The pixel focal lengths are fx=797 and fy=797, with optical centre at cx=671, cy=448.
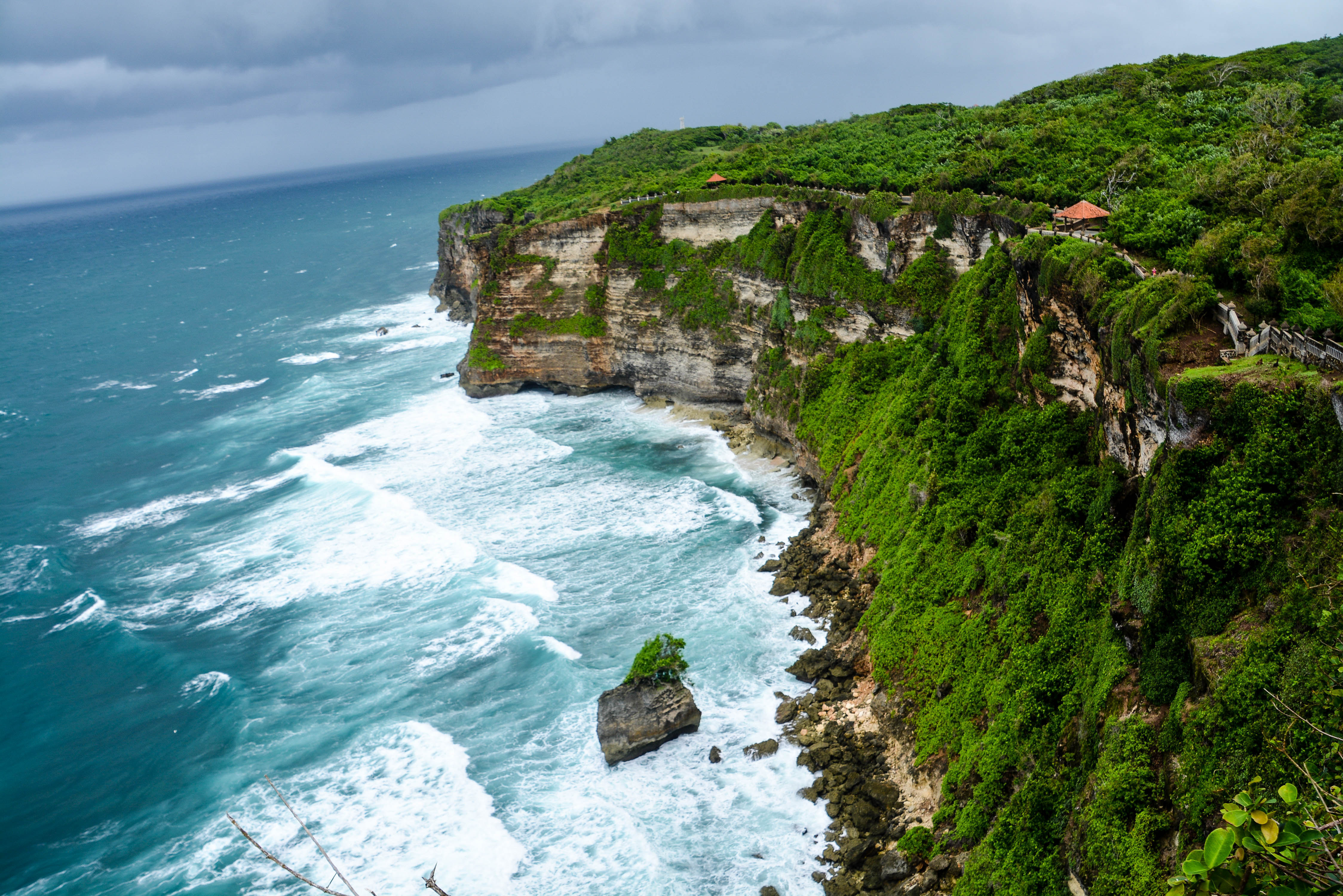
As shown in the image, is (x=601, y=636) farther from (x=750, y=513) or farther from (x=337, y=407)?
(x=337, y=407)

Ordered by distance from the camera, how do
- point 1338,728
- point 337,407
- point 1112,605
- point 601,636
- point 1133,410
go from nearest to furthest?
point 1338,728 < point 1112,605 < point 1133,410 < point 601,636 < point 337,407

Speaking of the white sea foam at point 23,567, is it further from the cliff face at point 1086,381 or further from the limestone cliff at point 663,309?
the cliff face at point 1086,381

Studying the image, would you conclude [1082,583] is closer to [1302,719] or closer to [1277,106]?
[1302,719]

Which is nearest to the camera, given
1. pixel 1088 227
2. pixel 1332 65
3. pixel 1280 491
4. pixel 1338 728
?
pixel 1338 728

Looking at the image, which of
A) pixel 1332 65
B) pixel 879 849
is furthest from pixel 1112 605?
pixel 1332 65

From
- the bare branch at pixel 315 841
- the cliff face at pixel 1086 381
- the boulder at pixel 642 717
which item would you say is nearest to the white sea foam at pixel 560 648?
the boulder at pixel 642 717

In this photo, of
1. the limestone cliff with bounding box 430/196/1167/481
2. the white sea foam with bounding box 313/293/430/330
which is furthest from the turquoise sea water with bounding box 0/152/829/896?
the white sea foam with bounding box 313/293/430/330

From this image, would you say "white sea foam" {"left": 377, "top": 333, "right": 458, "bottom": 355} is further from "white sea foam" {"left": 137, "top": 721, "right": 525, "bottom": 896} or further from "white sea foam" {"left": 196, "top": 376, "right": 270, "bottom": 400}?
"white sea foam" {"left": 137, "top": 721, "right": 525, "bottom": 896}
